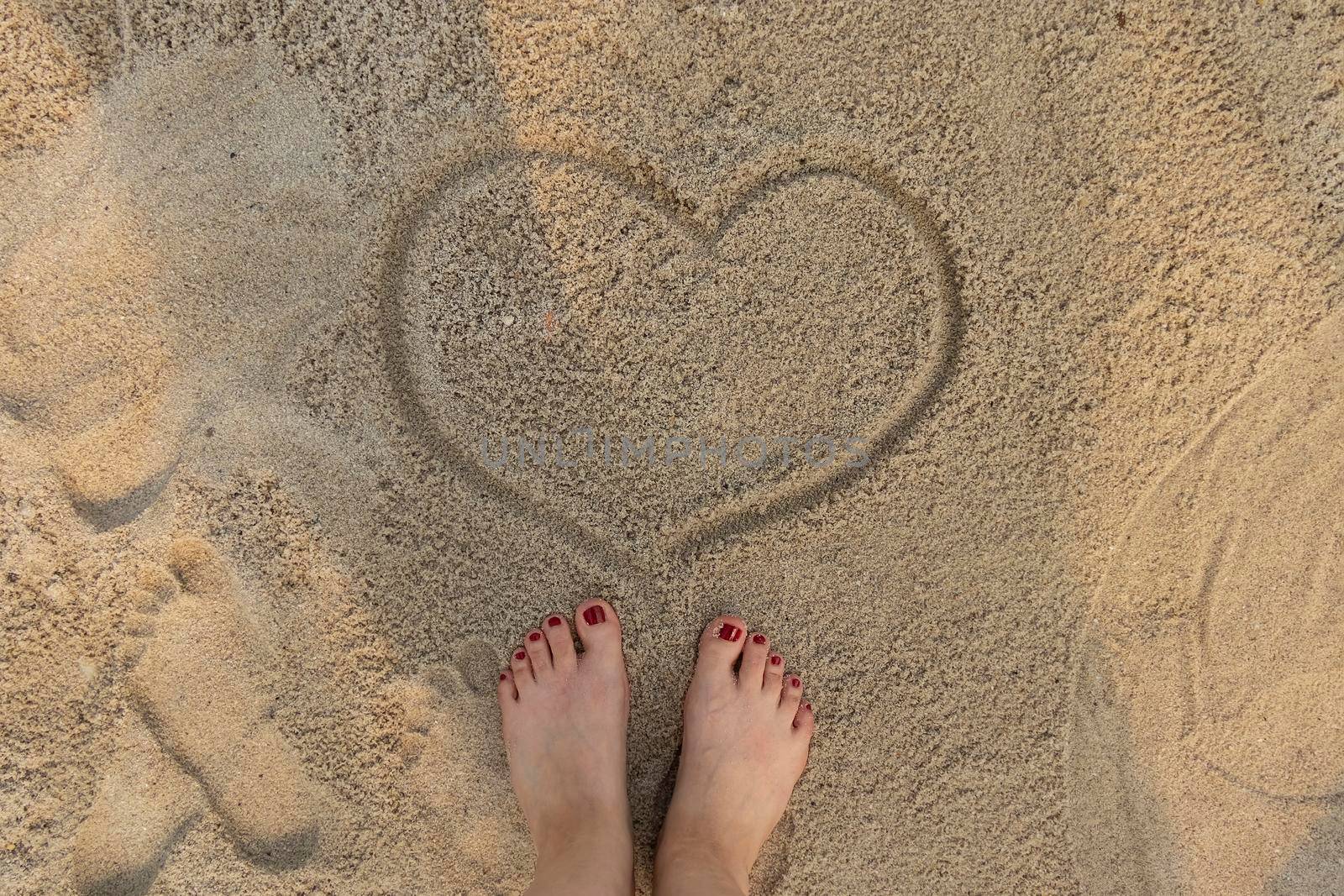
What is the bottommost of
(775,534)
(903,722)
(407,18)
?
(903,722)

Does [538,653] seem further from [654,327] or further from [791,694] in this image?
[654,327]

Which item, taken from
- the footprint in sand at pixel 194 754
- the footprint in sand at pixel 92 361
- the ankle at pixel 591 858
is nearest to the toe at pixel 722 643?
the ankle at pixel 591 858

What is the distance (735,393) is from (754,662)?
599mm

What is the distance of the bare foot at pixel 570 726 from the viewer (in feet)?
5.22

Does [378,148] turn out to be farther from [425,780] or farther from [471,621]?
[425,780]

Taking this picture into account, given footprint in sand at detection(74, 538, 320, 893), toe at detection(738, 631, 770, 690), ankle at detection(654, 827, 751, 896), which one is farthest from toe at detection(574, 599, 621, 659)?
footprint in sand at detection(74, 538, 320, 893)

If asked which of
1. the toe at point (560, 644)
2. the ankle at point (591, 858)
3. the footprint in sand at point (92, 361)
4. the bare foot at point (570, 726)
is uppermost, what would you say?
the footprint in sand at point (92, 361)

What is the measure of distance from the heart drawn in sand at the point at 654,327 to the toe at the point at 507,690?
0.36 metres

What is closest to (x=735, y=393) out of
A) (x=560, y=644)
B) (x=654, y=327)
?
(x=654, y=327)

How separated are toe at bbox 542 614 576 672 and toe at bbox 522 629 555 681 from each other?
14 millimetres

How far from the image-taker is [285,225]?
1617mm

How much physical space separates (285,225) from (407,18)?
53cm

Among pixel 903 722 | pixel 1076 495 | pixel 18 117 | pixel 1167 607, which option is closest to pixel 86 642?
pixel 18 117

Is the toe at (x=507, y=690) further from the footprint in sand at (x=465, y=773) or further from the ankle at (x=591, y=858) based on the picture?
the ankle at (x=591, y=858)
